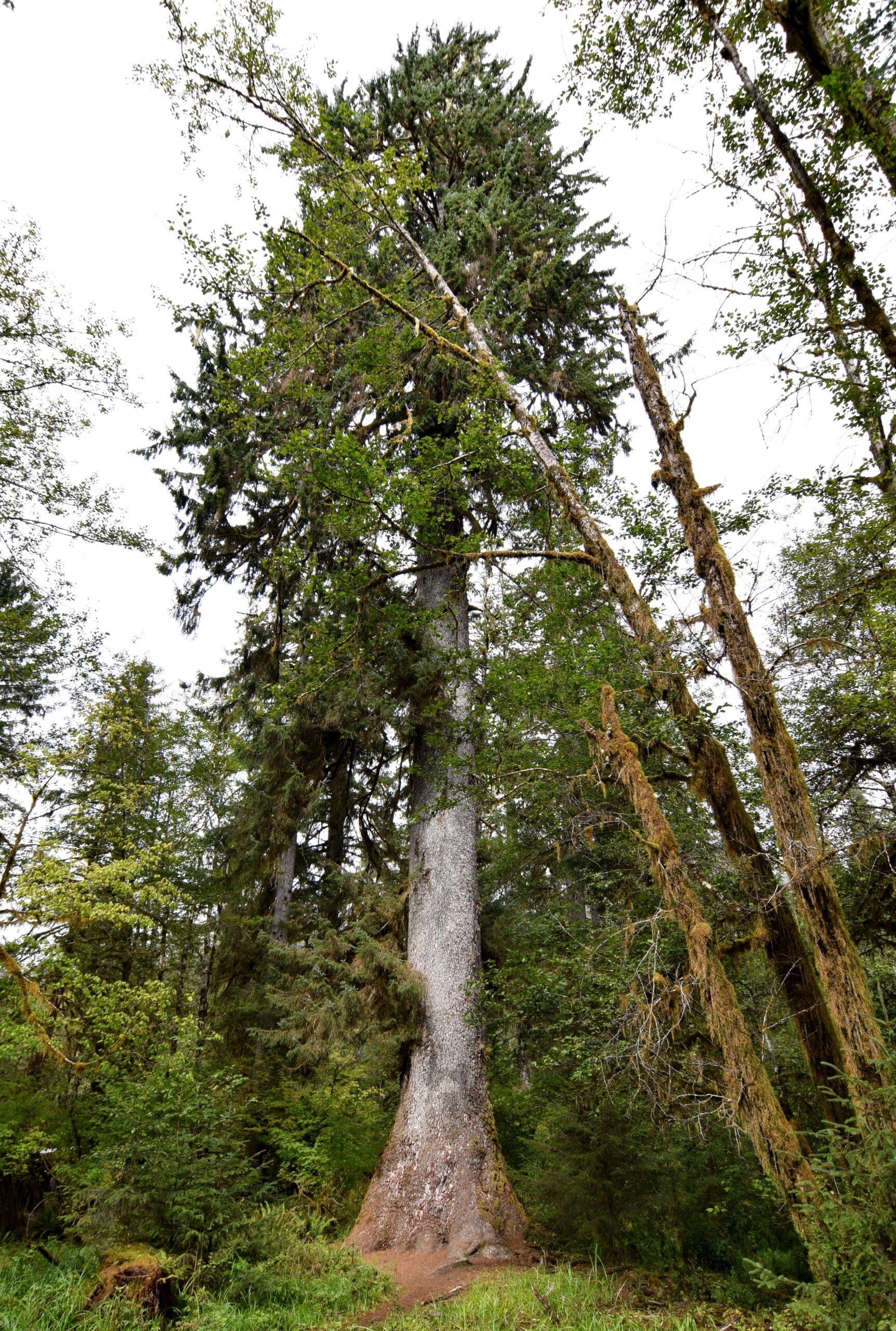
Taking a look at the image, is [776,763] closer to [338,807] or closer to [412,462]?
[412,462]

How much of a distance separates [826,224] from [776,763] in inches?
181

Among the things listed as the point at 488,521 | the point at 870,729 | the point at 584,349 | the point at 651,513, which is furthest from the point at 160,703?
the point at 870,729

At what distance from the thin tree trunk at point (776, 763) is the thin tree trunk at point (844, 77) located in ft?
6.93

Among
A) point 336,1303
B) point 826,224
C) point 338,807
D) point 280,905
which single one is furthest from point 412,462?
point 336,1303

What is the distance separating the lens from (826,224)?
5695mm

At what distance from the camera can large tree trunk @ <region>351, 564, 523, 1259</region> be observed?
252 inches

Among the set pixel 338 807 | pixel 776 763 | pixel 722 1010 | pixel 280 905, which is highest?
pixel 338 807

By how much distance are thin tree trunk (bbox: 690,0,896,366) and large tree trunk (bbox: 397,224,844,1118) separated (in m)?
2.74

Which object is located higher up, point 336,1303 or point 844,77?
point 844,77

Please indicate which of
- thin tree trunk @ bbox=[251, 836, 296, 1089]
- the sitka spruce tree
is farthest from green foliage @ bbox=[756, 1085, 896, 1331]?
thin tree trunk @ bbox=[251, 836, 296, 1089]

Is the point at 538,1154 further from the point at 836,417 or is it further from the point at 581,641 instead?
the point at 836,417

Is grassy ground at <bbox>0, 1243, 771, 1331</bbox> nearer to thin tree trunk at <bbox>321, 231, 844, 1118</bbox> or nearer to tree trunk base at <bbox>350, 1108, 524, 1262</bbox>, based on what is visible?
tree trunk base at <bbox>350, 1108, 524, 1262</bbox>

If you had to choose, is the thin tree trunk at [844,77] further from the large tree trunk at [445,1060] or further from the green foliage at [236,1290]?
the green foliage at [236,1290]

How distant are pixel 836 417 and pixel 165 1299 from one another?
8948 millimetres
